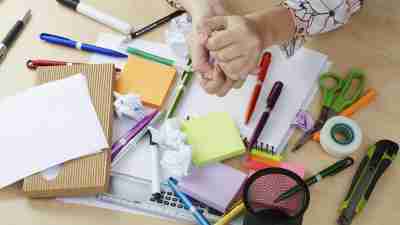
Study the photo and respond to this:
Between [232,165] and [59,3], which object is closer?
[232,165]

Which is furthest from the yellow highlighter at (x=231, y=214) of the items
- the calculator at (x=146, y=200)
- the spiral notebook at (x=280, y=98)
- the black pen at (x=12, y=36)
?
the black pen at (x=12, y=36)

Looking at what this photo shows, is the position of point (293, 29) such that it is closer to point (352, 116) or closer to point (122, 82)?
point (352, 116)

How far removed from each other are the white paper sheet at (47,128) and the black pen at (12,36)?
0.10 m

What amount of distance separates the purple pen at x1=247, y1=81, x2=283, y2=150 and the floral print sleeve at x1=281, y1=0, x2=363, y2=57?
0.08 m

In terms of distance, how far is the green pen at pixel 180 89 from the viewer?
852 mm

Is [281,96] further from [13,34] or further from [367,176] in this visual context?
[13,34]

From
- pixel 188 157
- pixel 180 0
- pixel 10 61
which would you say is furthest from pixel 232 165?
pixel 10 61

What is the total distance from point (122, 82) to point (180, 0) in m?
0.18

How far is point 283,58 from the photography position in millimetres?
909

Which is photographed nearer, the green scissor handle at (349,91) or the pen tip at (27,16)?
the green scissor handle at (349,91)

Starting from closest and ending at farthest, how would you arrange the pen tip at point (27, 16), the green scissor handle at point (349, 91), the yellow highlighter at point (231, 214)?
the yellow highlighter at point (231, 214)
the green scissor handle at point (349, 91)
the pen tip at point (27, 16)

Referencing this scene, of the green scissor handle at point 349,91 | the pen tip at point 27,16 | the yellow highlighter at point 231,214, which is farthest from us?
the pen tip at point 27,16

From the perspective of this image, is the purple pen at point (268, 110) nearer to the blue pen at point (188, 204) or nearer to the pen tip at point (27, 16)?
the blue pen at point (188, 204)

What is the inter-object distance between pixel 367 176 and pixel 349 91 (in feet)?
0.50
